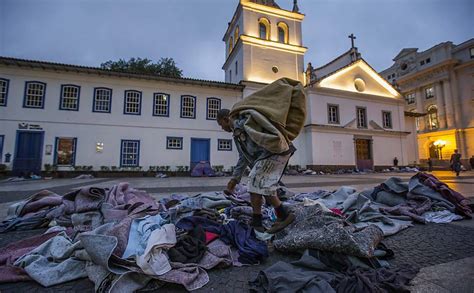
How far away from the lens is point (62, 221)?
2.62 metres

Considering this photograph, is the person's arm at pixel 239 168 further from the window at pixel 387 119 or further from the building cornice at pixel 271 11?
the window at pixel 387 119

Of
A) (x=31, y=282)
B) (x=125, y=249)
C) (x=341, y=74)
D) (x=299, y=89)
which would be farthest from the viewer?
(x=341, y=74)

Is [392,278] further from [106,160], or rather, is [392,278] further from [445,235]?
[106,160]

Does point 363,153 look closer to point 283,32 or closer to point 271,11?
point 283,32

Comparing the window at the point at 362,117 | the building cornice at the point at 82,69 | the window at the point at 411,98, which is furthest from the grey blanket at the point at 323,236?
the window at the point at 411,98

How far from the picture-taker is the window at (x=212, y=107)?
655 inches

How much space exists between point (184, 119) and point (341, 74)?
47.6 ft

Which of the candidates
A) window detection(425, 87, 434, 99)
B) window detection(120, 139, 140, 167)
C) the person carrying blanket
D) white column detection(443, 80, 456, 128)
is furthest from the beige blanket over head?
window detection(425, 87, 434, 99)

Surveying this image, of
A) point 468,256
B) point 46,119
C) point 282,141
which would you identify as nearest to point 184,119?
point 46,119

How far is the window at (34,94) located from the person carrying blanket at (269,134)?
55.5 feet

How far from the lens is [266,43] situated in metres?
18.8

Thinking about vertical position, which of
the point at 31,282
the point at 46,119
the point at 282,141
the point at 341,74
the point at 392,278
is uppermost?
the point at 341,74

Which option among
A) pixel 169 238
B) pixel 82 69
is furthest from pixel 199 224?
pixel 82 69

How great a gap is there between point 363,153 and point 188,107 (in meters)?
15.8
